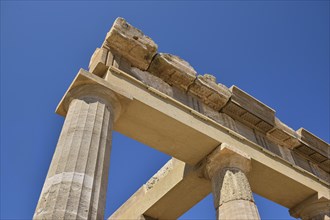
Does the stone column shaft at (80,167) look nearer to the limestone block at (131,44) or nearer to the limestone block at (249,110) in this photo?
the limestone block at (131,44)

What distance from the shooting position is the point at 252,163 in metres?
11.5

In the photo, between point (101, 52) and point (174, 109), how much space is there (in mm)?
2600

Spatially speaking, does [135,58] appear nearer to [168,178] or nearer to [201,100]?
[201,100]

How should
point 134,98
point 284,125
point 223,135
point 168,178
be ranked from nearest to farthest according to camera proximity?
point 134,98, point 223,135, point 168,178, point 284,125

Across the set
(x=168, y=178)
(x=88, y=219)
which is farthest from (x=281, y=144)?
(x=88, y=219)

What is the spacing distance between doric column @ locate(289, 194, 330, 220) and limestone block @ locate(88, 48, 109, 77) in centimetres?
832

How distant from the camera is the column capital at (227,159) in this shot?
10.8 meters

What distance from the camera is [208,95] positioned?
1205cm

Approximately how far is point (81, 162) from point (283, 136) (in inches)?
340

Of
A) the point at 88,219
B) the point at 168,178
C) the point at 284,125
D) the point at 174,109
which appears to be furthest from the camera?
the point at 284,125

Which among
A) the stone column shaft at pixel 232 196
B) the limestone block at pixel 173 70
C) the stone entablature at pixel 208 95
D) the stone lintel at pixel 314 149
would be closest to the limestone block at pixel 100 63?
the stone entablature at pixel 208 95

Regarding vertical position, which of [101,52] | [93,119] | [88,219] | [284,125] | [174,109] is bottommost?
[88,219]

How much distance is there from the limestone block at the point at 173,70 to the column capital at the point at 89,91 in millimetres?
2528

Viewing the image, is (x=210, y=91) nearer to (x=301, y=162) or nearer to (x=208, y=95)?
(x=208, y=95)
